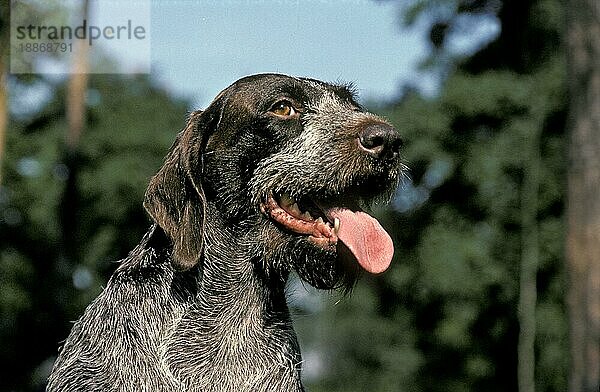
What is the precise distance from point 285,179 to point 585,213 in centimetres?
690

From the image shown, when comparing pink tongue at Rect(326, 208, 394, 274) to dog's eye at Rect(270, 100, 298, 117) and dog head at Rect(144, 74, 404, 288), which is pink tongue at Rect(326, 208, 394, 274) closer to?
dog head at Rect(144, 74, 404, 288)

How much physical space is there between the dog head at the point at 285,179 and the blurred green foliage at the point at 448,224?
19.0 metres

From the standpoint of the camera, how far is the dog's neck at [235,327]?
4.84 meters

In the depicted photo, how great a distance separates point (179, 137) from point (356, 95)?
44.2 inches

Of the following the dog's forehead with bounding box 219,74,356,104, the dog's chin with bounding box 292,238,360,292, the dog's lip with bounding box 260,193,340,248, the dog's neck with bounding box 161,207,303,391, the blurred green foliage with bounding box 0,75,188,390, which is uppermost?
the dog's forehead with bounding box 219,74,356,104

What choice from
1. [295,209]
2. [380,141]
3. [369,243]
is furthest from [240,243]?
[380,141]

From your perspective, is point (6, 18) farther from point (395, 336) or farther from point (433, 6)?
point (395, 336)

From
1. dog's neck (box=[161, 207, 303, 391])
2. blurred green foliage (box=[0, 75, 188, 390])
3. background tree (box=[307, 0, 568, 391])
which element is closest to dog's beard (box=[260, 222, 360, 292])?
dog's neck (box=[161, 207, 303, 391])

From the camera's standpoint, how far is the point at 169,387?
4.70m

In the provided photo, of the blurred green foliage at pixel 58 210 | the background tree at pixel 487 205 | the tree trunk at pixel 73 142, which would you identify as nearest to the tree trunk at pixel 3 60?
the tree trunk at pixel 73 142

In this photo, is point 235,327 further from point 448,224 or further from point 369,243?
point 448,224

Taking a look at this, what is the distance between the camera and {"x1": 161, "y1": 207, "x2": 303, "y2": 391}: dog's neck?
484 cm

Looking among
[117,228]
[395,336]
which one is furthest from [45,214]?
[395,336]

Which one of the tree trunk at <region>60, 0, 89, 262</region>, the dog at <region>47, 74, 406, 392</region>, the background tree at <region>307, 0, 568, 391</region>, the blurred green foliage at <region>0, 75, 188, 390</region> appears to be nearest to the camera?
the dog at <region>47, 74, 406, 392</region>
